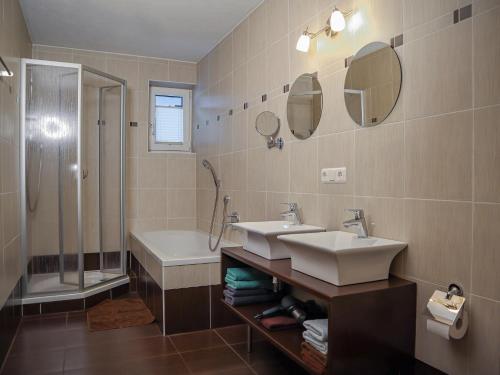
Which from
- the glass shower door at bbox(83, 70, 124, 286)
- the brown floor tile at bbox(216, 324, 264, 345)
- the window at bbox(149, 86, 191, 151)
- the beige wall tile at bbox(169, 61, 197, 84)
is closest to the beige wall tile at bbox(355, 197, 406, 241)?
the brown floor tile at bbox(216, 324, 264, 345)

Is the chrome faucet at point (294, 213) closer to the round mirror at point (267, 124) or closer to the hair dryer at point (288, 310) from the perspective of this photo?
the hair dryer at point (288, 310)

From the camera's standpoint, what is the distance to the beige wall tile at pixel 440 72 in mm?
1415

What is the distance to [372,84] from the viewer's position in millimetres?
1844

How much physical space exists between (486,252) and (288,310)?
1.05 metres

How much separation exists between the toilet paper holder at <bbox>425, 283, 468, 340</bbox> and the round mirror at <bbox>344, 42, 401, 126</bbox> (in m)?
0.81

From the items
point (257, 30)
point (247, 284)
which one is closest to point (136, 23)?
point (257, 30)

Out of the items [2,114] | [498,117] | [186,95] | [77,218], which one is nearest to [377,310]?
[498,117]

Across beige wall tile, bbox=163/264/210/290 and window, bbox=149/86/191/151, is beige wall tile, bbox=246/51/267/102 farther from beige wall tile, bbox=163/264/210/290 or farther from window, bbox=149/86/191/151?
window, bbox=149/86/191/151

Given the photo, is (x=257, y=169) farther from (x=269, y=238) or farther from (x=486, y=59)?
(x=486, y=59)

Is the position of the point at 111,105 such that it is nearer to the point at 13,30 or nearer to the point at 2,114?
the point at 13,30

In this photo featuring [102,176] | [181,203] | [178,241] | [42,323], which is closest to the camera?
[42,323]

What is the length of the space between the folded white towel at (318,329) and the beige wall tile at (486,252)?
22.6 inches

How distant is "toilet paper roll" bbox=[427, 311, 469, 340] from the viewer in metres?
1.33

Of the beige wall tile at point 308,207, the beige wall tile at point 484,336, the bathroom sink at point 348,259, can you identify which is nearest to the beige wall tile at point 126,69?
the beige wall tile at point 308,207
